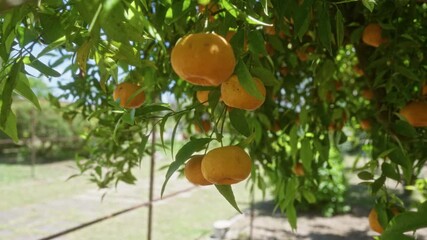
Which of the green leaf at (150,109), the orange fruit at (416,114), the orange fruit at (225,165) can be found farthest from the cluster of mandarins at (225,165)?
the orange fruit at (416,114)

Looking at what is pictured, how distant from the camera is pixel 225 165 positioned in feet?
2.34

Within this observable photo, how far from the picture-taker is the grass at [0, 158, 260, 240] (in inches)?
182

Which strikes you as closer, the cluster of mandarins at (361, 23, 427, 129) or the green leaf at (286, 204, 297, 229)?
the cluster of mandarins at (361, 23, 427, 129)

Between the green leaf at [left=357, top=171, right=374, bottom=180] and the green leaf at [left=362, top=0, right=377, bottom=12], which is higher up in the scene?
the green leaf at [left=362, top=0, right=377, bottom=12]

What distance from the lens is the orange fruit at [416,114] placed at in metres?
1.23

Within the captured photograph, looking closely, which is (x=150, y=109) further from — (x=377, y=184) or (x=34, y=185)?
(x=34, y=185)

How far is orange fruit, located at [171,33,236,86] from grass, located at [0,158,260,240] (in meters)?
3.20

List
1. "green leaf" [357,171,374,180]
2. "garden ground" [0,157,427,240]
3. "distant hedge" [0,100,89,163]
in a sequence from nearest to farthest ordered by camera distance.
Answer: "green leaf" [357,171,374,180], "garden ground" [0,157,427,240], "distant hedge" [0,100,89,163]

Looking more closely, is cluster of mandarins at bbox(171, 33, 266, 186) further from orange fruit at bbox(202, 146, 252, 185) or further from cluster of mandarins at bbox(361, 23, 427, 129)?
cluster of mandarins at bbox(361, 23, 427, 129)

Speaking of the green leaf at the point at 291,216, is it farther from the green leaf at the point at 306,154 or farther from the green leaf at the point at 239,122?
the green leaf at the point at 239,122

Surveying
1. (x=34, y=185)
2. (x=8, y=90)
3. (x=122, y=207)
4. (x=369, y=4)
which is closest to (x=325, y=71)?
(x=369, y=4)

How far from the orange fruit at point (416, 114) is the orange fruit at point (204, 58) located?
815 mm

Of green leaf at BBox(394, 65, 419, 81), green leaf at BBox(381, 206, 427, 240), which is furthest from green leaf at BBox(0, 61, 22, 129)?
green leaf at BBox(394, 65, 419, 81)

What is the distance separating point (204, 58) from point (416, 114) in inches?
34.3
